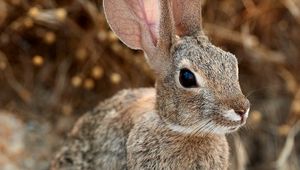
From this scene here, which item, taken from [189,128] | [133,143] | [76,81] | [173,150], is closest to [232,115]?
[189,128]

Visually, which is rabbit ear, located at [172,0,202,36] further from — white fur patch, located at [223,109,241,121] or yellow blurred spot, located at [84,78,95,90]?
yellow blurred spot, located at [84,78,95,90]

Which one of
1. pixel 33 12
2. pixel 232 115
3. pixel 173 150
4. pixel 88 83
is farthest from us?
pixel 88 83

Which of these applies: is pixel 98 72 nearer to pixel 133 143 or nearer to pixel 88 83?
pixel 88 83

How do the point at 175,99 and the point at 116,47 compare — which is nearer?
the point at 175,99

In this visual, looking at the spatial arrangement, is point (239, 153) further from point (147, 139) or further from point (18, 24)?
point (18, 24)

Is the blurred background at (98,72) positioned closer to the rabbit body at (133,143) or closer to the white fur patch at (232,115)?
the rabbit body at (133,143)

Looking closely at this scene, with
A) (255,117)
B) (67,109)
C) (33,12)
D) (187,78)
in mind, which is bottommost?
(255,117)

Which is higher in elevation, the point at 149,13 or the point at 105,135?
the point at 149,13

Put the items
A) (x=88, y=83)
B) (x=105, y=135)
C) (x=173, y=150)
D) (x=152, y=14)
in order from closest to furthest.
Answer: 1. (x=173, y=150)
2. (x=152, y=14)
3. (x=105, y=135)
4. (x=88, y=83)

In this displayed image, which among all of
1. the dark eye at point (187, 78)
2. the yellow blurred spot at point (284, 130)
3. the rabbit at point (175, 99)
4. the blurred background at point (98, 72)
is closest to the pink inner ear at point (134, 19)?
the rabbit at point (175, 99)
